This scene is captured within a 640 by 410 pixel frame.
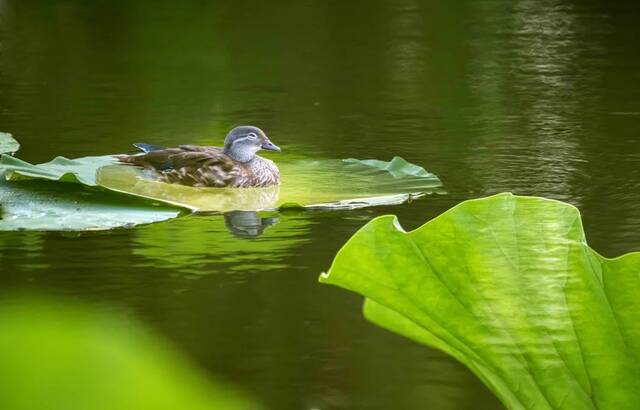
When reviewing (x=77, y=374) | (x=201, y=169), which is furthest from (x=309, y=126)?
(x=77, y=374)

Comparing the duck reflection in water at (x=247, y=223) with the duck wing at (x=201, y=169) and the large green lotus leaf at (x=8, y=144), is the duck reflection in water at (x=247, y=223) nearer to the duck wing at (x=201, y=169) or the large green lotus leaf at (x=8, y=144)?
the duck wing at (x=201, y=169)

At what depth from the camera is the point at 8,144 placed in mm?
4941

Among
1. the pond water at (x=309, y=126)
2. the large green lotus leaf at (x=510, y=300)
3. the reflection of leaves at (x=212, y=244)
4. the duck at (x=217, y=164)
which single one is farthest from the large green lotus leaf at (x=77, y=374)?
the duck at (x=217, y=164)

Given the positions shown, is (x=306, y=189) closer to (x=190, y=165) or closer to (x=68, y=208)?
(x=190, y=165)

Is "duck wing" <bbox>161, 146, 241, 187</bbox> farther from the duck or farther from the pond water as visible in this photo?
the pond water

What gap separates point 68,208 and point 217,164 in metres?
0.72

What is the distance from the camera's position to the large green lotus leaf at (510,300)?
84 cm

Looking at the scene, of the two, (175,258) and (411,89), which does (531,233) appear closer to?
(175,258)

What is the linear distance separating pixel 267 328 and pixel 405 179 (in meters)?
1.41

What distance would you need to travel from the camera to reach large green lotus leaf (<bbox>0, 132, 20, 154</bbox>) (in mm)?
4828

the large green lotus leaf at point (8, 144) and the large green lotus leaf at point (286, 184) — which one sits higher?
the large green lotus leaf at point (8, 144)

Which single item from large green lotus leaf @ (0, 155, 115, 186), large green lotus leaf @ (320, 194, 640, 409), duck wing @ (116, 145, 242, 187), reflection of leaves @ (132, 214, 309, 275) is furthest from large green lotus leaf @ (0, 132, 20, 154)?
large green lotus leaf @ (320, 194, 640, 409)

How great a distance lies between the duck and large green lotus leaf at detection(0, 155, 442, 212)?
1.1 inches

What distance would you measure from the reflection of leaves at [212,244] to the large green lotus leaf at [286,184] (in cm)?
12
